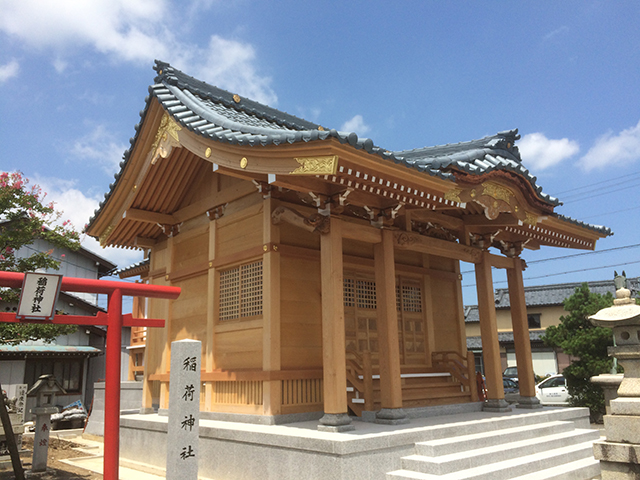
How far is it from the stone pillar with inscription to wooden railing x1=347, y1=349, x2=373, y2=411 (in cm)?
356

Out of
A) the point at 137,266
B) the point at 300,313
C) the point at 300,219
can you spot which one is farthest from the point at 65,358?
the point at 300,219

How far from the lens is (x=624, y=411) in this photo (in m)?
7.37

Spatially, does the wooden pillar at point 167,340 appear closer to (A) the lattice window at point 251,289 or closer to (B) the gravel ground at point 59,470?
(B) the gravel ground at point 59,470

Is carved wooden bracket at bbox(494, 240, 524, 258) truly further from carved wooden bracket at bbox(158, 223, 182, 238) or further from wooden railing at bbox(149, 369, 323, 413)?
carved wooden bracket at bbox(158, 223, 182, 238)

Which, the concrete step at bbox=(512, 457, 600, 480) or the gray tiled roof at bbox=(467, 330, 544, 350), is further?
the gray tiled roof at bbox=(467, 330, 544, 350)

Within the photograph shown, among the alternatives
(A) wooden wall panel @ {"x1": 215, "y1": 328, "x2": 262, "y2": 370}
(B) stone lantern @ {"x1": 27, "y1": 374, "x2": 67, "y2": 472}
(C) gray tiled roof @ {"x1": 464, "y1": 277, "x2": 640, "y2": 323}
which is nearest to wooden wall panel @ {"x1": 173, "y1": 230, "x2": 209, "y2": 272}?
(A) wooden wall panel @ {"x1": 215, "y1": 328, "x2": 262, "y2": 370}

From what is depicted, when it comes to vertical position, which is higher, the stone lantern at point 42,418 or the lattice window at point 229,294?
the lattice window at point 229,294

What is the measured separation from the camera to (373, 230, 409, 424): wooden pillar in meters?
7.98

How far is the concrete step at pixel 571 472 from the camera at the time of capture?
7094 mm

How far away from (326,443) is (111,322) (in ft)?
11.5

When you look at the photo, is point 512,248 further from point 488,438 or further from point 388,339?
point 488,438

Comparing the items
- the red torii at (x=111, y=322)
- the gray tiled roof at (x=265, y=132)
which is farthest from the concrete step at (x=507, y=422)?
the red torii at (x=111, y=322)

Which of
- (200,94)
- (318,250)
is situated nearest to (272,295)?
(318,250)

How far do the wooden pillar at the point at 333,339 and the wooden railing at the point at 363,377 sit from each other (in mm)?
1203
